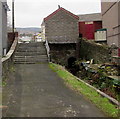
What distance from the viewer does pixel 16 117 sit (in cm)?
446

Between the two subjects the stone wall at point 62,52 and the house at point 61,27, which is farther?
the house at point 61,27

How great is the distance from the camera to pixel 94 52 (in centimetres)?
1978

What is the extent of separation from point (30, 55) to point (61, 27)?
803cm

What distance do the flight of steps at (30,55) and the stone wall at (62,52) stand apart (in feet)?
11.2

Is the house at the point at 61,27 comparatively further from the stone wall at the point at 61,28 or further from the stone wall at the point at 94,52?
the stone wall at the point at 94,52

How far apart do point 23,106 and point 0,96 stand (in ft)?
4.11

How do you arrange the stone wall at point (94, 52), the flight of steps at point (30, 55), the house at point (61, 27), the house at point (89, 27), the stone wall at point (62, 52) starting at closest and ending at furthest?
1. the flight of steps at point (30, 55)
2. the stone wall at point (94, 52)
3. the stone wall at point (62, 52)
4. the house at point (61, 27)
5. the house at point (89, 27)

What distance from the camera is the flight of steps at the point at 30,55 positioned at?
1462cm

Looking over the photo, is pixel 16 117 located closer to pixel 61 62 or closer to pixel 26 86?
pixel 26 86

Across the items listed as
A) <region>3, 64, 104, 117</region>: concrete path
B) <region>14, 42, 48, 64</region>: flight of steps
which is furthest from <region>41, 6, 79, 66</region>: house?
<region>3, 64, 104, 117</region>: concrete path

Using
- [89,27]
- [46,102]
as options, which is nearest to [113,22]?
[89,27]

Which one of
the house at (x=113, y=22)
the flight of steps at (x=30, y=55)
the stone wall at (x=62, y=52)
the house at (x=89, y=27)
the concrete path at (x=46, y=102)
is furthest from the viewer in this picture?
the house at (x=89, y=27)

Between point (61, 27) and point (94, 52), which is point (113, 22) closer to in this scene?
point (94, 52)

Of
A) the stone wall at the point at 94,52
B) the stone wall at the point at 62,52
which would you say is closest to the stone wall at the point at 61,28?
the stone wall at the point at 62,52
